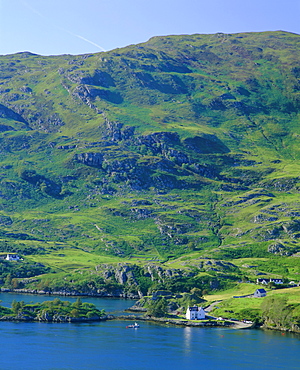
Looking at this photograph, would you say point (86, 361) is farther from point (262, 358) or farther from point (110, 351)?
point (262, 358)

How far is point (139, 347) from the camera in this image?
13938 centimetres

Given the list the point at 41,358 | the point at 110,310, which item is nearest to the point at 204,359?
the point at 41,358

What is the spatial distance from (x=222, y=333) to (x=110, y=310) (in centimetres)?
5202

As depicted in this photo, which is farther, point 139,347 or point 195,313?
point 195,313

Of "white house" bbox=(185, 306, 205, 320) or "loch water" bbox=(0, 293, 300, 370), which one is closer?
"loch water" bbox=(0, 293, 300, 370)

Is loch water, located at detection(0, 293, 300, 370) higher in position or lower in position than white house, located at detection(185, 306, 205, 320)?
lower

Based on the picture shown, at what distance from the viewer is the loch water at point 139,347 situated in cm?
12412

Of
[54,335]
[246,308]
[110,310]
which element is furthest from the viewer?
[110,310]

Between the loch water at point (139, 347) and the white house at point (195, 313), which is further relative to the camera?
the white house at point (195, 313)

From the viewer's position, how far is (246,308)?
187 metres

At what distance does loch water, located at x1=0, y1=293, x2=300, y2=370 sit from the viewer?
407ft

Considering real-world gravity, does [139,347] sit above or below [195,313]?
below

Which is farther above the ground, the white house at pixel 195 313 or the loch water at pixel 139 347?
the white house at pixel 195 313

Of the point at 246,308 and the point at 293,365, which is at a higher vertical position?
the point at 246,308
